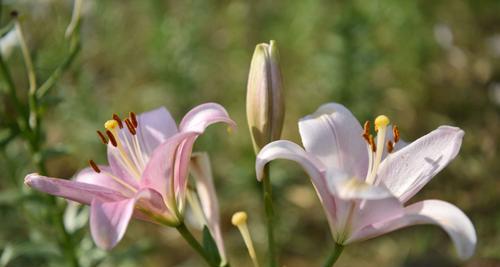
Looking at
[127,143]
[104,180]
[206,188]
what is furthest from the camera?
[206,188]

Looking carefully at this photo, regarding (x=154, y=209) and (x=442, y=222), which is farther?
(x=154, y=209)

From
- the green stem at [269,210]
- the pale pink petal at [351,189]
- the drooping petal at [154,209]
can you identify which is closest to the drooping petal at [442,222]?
the pale pink petal at [351,189]

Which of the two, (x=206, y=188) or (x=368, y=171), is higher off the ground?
(x=368, y=171)

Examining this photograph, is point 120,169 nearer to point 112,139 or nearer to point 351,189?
point 112,139

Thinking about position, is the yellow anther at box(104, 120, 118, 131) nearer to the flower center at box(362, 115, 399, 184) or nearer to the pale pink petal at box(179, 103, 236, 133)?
the pale pink petal at box(179, 103, 236, 133)

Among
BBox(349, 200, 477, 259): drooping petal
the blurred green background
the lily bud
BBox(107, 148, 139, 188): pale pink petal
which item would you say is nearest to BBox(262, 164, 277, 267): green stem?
the lily bud

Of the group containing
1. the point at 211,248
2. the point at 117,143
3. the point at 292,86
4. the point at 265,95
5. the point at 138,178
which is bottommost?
the point at 292,86

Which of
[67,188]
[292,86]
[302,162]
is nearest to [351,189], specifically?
[302,162]
